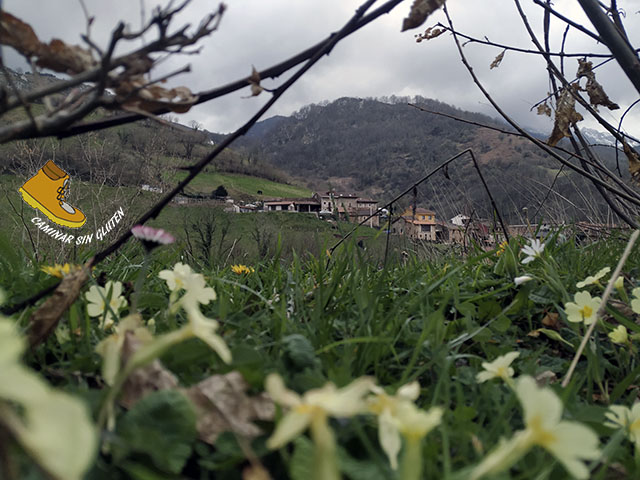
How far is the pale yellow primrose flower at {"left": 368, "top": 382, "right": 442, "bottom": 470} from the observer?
0.40 meters

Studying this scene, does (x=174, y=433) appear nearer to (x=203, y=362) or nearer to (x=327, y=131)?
(x=203, y=362)

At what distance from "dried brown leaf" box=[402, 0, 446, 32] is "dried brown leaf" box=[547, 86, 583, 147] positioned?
3.21 ft

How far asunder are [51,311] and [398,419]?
627 millimetres

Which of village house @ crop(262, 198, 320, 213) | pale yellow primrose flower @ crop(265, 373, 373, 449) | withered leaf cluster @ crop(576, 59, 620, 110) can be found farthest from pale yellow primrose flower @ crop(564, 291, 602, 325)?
village house @ crop(262, 198, 320, 213)

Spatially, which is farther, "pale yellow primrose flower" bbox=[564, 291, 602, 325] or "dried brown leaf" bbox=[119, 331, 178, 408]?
"pale yellow primrose flower" bbox=[564, 291, 602, 325]

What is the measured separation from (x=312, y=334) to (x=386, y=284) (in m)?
0.60

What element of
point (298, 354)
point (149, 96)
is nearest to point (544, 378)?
point (298, 354)

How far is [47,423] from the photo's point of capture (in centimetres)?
26

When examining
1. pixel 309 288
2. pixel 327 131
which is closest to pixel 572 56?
pixel 309 288

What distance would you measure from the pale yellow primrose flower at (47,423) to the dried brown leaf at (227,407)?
0.27 m

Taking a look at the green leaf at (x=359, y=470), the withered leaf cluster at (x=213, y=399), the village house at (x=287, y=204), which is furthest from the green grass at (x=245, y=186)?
the green leaf at (x=359, y=470)

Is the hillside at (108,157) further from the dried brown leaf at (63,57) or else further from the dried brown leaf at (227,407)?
the dried brown leaf at (227,407)

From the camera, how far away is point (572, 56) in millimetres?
1787

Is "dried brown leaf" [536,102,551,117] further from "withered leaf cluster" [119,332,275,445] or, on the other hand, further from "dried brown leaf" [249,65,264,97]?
"withered leaf cluster" [119,332,275,445]
